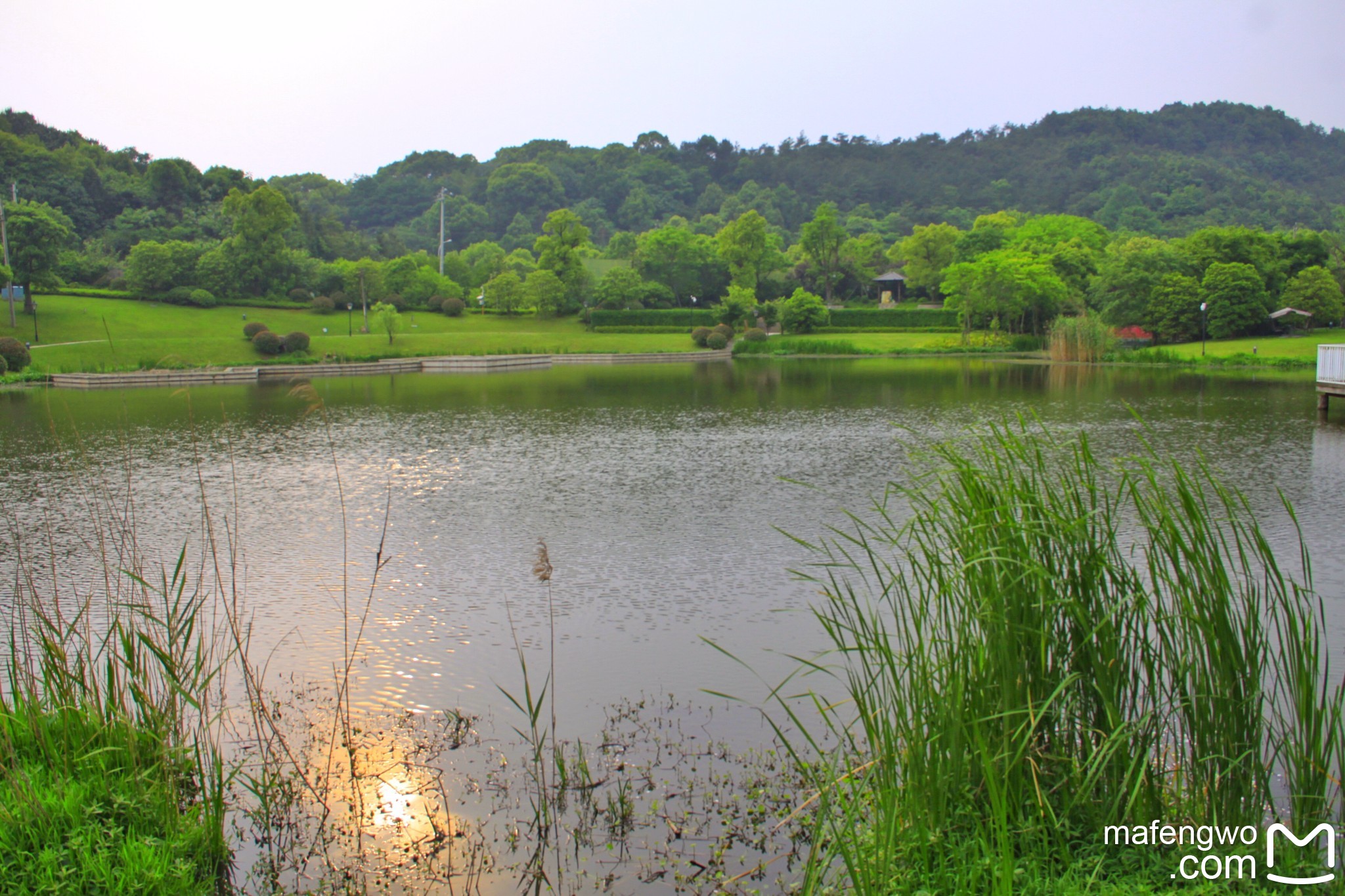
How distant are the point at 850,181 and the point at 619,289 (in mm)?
58218

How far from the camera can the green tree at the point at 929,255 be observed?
6462 cm

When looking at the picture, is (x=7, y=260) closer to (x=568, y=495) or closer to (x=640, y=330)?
(x=640, y=330)

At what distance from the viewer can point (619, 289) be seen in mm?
61344

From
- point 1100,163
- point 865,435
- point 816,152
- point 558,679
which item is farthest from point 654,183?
point 558,679

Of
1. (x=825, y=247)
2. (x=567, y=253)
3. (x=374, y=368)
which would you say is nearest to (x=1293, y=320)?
(x=825, y=247)

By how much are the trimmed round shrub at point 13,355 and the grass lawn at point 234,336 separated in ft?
1.58

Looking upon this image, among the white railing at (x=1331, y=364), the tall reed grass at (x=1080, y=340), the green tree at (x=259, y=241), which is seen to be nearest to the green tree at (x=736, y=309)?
the tall reed grass at (x=1080, y=340)

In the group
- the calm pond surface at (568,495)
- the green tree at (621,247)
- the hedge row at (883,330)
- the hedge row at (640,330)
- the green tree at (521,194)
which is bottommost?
the calm pond surface at (568,495)

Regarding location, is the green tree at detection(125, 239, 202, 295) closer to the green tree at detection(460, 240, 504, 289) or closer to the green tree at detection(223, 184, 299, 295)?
the green tree at detection(223, 184, 299, 295)

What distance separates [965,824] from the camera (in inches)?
135

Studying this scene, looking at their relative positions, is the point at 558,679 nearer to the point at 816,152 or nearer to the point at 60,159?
the point at 60,159

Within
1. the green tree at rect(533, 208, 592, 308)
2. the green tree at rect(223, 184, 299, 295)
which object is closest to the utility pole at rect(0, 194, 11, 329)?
the green tree at rect(223, 184, 299, 295)

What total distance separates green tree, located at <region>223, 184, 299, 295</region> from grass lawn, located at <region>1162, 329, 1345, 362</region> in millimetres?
48887

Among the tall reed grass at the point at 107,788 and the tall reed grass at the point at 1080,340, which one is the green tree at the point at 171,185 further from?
the tall reed grass at the point at 107,788
